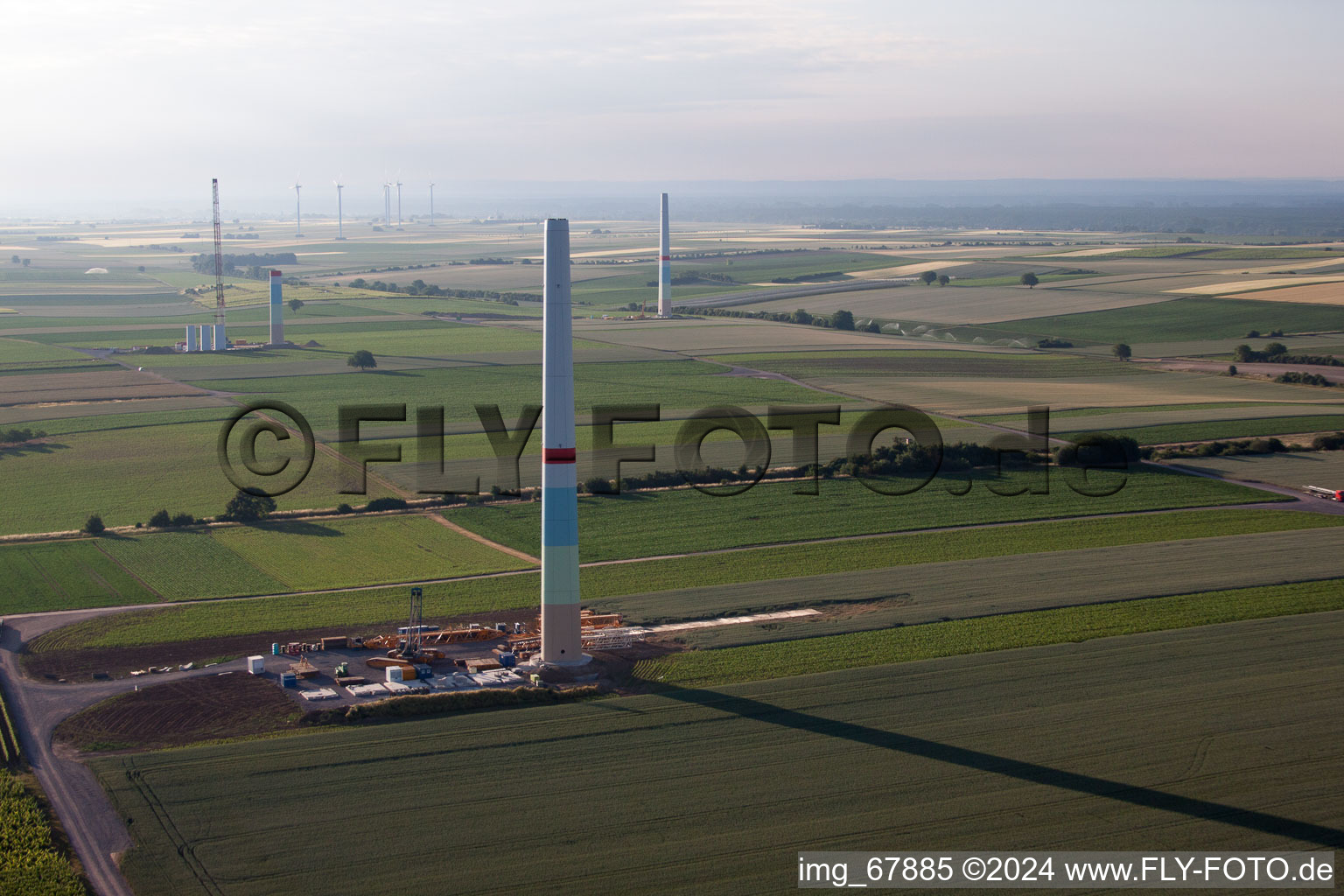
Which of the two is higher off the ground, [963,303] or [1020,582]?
[963,303]

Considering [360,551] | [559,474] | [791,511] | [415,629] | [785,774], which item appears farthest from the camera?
[791,511]

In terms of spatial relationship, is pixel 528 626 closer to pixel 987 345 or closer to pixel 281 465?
pixel 281 465

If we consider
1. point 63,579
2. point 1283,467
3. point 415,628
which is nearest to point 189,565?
point 63,579

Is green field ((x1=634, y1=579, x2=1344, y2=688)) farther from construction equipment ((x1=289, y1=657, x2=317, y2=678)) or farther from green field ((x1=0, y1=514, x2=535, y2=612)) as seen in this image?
green field ((x1=0, y1=514, x2=535, y2=612))

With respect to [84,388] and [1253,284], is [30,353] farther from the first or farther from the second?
[1253,284]

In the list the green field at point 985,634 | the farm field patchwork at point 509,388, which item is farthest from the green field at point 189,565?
the farm field patchwork at point 509,388
